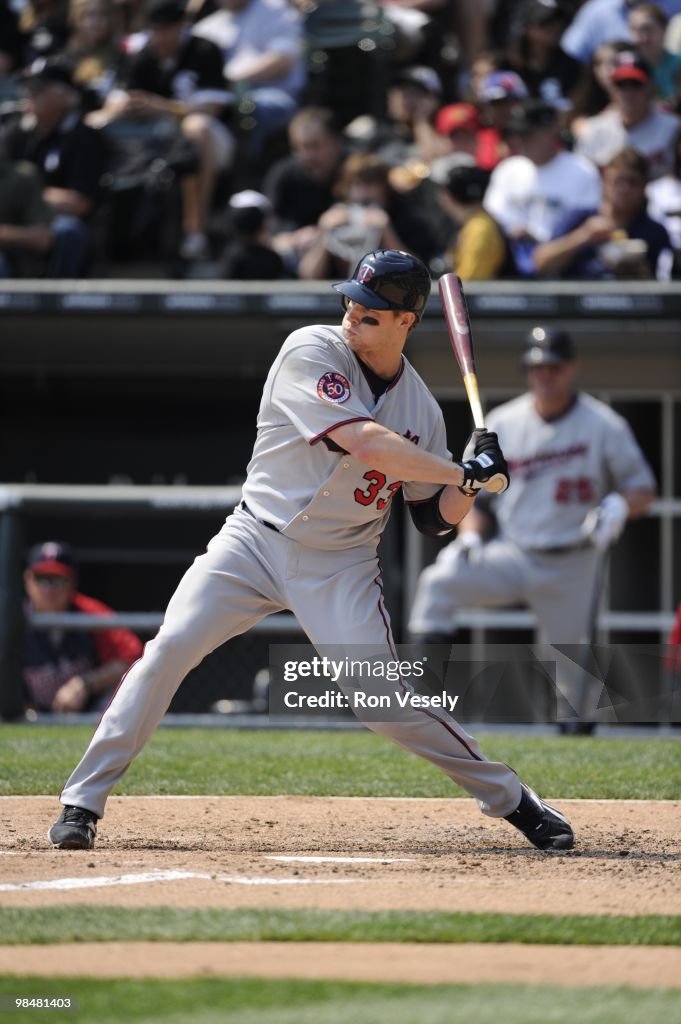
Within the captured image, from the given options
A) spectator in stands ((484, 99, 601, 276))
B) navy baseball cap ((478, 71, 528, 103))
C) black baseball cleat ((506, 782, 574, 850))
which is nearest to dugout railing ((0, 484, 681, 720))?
spectator in stands ((484, 99, 601, 276))

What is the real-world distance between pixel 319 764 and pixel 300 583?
2252 millimetres

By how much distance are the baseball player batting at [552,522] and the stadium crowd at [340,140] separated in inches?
50.3

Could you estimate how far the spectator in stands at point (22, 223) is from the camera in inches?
371

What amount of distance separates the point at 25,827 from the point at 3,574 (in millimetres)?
3265

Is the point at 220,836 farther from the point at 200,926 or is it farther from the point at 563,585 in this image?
the point at 563,585

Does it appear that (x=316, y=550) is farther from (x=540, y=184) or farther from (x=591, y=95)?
(x=591, y=95)

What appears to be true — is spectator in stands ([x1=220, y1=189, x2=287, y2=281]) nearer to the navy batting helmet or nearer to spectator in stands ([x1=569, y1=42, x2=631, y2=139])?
spectator in stands ([x1=569, y1=42, x2=631, y2=139])

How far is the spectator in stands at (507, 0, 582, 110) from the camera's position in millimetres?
10727

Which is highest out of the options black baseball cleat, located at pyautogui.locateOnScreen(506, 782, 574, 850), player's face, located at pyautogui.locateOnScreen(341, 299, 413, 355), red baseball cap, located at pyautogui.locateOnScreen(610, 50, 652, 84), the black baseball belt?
player's face, located at pyautogui.locateOnScreen(341, 299, 413, 355)

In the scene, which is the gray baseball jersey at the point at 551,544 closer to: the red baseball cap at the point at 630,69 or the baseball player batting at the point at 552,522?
the baseball player batting at the point at 552,522

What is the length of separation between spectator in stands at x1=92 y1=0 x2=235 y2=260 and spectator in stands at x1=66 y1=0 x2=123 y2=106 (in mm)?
346

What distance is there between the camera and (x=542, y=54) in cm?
1080

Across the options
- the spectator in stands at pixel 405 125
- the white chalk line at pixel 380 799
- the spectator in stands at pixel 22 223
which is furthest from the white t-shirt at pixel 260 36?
the white chalk line at pixel 380 799

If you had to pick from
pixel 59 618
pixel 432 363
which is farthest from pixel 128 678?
pixel 432 363
